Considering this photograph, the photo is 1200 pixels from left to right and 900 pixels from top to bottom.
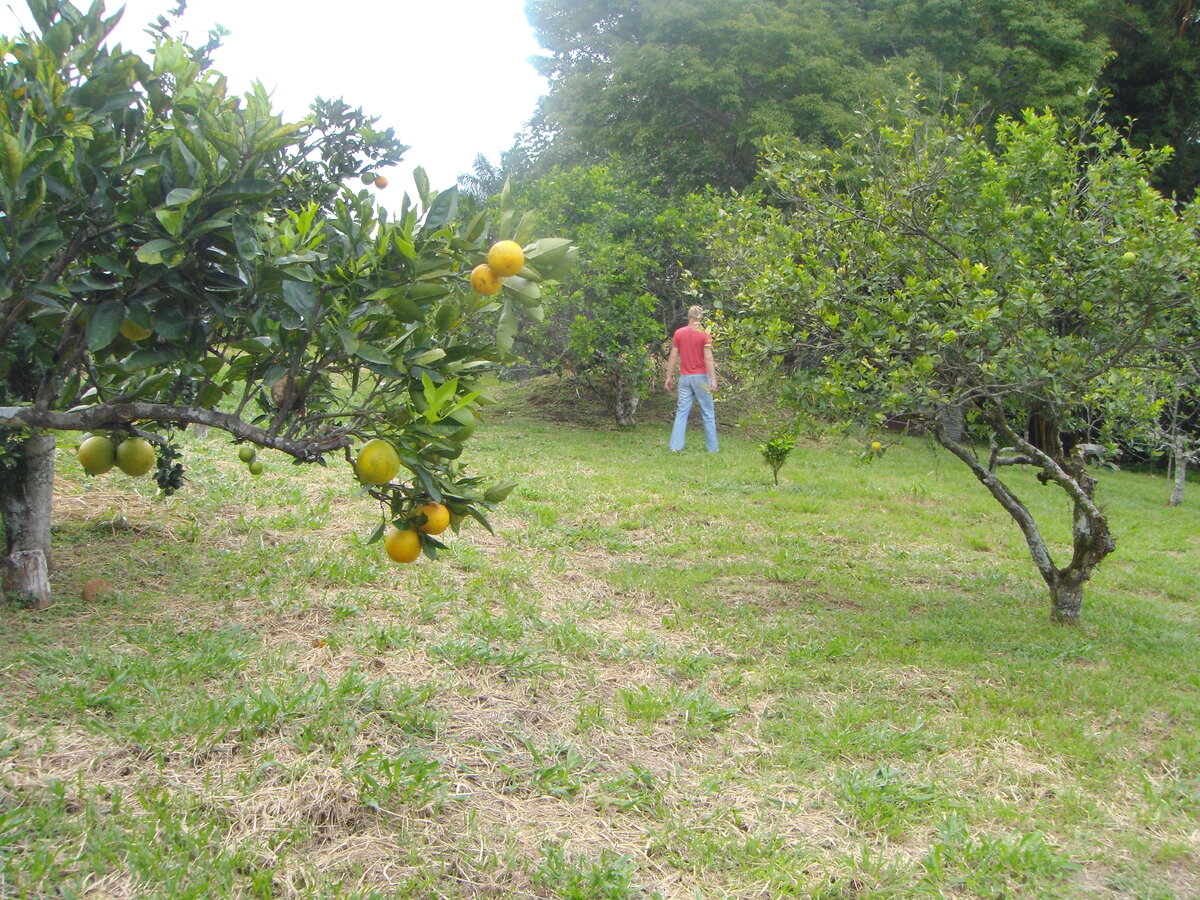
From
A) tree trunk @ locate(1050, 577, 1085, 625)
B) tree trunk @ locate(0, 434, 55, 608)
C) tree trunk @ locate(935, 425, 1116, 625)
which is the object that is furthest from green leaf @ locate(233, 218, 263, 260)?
tree trunk @ locate(1050, 577, 1085, 625)

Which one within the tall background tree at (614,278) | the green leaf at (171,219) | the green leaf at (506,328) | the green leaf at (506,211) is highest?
the tall background tree at (614,278)

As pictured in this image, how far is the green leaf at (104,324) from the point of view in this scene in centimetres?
242

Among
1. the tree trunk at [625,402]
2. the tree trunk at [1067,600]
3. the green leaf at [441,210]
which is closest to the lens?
the green leaf at [441,210]

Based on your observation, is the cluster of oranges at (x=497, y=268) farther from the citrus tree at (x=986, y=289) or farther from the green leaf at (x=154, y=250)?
the citrus tree at (x=986, y=289)

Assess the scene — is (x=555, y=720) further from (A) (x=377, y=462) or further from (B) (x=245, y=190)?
(B) (x=245, y=190)

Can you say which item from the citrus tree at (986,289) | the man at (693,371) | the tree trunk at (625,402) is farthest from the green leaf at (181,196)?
the tree trunk at (625,402)

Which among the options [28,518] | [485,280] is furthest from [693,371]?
[485,280]

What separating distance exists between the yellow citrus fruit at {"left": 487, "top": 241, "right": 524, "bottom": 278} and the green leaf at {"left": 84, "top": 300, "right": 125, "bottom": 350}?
1.05 meters

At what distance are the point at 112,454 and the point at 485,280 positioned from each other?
1.73 metres

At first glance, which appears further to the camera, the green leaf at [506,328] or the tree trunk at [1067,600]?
the tree trunk at [1067,600]

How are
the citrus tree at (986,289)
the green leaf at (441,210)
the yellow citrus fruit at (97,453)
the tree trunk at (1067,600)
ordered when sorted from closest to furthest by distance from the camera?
1. the green leaf at (441,210)
2. the yellow citrus fruit at (97,453)
3. the citrus tree at (986,289)
4. the tree trunk at (1067,600)

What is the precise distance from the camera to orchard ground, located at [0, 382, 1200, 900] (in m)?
2.62

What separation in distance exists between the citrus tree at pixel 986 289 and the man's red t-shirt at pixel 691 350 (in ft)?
16.3

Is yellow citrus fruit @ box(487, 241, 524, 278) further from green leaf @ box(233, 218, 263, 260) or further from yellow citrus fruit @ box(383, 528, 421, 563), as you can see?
yellow citrus fruit @ box(383, 528, 421, 563)
